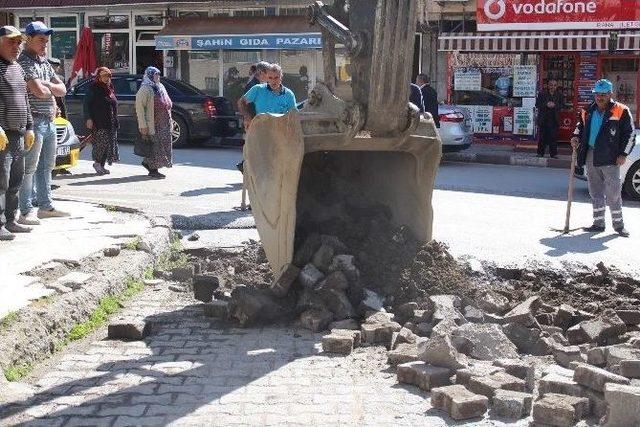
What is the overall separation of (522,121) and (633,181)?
935 cm

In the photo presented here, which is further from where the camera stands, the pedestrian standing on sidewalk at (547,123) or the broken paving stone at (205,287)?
the pedestrian standing on sidewalk at (547,123)

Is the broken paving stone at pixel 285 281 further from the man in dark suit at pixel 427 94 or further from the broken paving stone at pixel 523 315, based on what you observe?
the man in dark suit at pixel 427 94

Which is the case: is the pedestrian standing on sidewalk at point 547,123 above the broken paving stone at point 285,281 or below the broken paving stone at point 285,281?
above

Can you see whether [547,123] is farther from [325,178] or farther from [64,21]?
[64,21]

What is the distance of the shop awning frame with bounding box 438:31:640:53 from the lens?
73.2 feet

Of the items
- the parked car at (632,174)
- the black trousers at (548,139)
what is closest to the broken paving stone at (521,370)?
the parked car at (632,174)

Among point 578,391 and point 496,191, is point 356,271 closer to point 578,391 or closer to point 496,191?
point 578,391

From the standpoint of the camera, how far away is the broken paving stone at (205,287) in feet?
26.1

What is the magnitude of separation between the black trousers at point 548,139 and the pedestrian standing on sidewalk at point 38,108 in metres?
13.8

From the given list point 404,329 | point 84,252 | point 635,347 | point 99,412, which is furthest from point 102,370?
point 635,347

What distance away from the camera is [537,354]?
660cm

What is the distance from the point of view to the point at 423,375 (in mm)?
5754

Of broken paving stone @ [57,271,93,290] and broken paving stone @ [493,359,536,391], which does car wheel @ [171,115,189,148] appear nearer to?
broken paving stone @ [57,271,93,290]

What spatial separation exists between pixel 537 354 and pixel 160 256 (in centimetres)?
439
